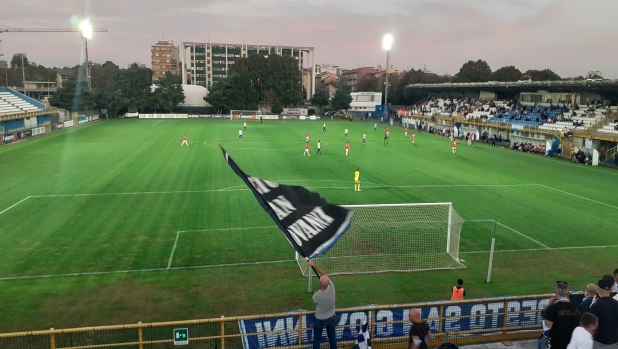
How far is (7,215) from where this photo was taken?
65.0ft

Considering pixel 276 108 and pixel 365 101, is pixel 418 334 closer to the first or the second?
pixel 276 108

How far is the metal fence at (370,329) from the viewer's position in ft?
28.3

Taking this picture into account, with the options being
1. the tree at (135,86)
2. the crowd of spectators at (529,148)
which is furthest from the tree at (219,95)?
the crowd of spectators at (529,148)

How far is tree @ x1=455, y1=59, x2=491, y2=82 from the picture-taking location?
11106 cm

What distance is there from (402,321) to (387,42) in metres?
73.3

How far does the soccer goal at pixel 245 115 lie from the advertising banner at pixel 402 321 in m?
82.4

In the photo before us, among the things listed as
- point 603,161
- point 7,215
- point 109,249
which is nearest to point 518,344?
point 109,249

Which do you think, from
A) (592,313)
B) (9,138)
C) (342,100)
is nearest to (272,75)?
(342,100)

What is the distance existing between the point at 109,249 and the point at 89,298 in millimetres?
3929

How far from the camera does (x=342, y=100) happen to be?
112 m

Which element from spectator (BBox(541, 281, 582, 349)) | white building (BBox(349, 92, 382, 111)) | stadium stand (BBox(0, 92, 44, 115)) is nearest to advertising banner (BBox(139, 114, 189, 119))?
stadium stand (BBox(0, 92, 44, 115))

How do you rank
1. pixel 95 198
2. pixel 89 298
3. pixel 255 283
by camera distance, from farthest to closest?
pixel 95 198, pixel 255 283, pixel 89 298

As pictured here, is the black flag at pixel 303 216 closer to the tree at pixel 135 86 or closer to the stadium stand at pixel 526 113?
the stadium stand at pixel 526 113

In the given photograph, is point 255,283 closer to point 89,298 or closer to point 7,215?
point 89,298
